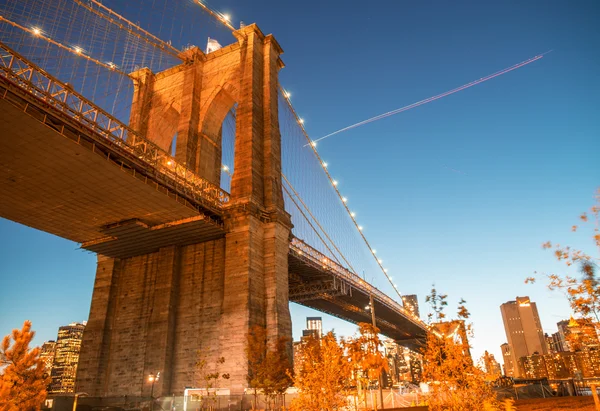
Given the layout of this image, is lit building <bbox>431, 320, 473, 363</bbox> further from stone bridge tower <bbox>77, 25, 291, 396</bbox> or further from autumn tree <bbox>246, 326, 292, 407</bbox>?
stone bridge tower <bbox>77, 25, 291, 396</bbox>

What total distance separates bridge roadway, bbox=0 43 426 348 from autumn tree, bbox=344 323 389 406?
12.4 m

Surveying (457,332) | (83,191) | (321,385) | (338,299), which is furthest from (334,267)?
(321,385)

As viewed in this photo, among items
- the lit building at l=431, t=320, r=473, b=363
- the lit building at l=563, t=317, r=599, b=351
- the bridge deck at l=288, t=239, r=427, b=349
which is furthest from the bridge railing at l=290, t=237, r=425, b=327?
the lit building at l=563, t=317, r=599, b=351

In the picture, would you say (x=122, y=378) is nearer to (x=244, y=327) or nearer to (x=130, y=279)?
(x=130, y=279)

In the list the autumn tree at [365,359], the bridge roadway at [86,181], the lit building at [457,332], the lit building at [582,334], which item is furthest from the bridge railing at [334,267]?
the lit building at [582,334]

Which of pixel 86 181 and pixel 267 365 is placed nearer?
pixel 267 365

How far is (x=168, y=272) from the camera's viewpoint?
96.2 ft

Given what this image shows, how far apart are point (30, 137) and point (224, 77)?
62.5 ft

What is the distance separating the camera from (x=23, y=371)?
15.3 meters

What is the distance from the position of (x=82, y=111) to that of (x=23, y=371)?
12680 mm

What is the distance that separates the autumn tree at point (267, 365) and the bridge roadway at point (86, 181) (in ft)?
25.8

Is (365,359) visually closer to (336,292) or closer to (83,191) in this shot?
(83,191)

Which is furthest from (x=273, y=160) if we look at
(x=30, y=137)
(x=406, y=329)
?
(x=406, y=329)

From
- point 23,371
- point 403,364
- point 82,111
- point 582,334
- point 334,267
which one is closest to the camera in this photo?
point 582,334
